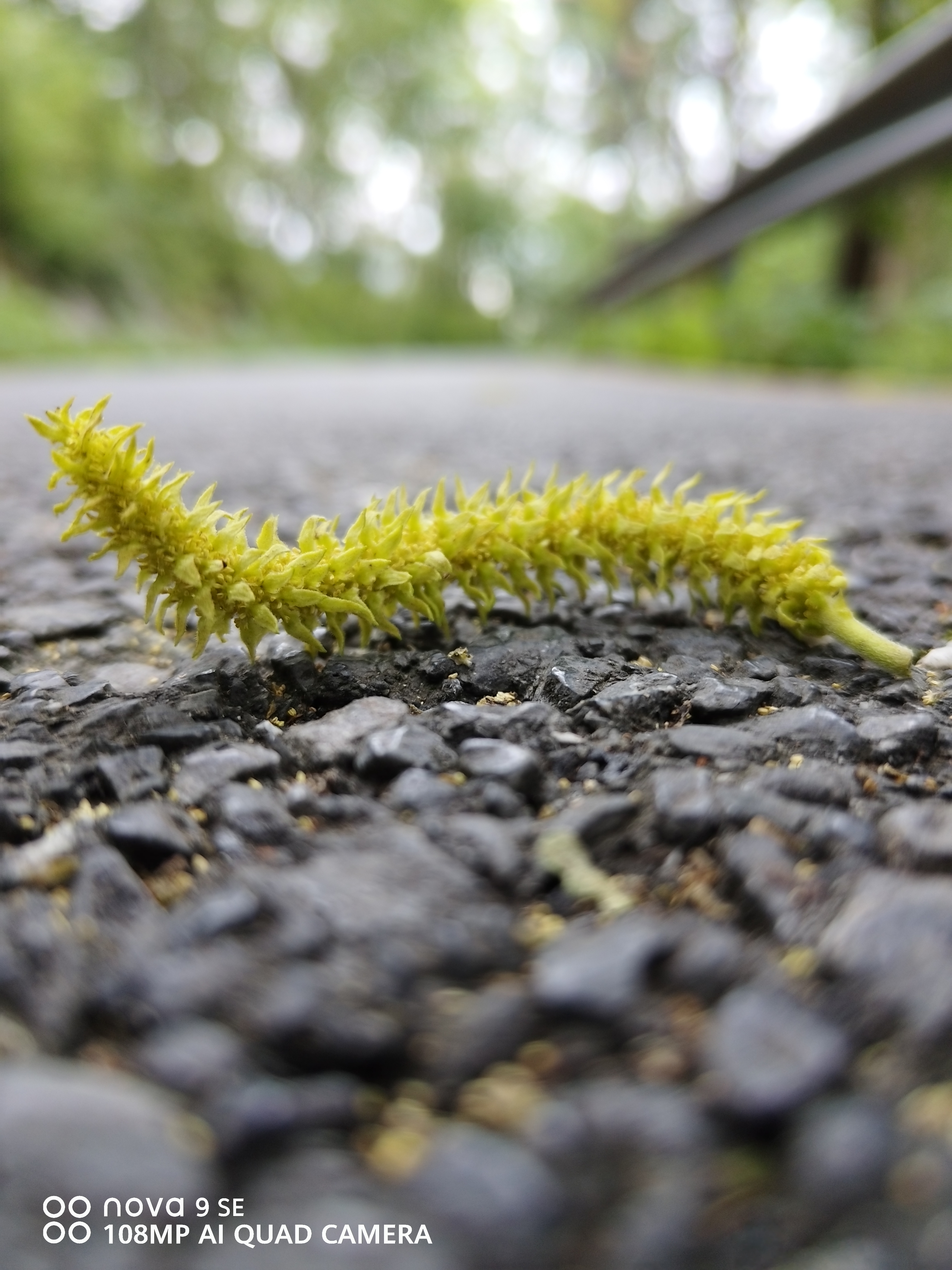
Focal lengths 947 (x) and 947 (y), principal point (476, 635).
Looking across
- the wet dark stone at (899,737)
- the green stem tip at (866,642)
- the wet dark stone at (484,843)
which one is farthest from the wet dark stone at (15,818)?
the green stem tip at (866,642)

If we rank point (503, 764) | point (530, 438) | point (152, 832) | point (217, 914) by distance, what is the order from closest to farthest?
point (217, 914) → point (152, 832) → point (503, 764) → point (530, 438)

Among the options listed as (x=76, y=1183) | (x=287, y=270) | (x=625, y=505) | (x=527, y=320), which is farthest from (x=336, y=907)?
(x=527, y=320)

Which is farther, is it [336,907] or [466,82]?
[466,82]

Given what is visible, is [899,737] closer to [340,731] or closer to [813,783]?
[813,783]

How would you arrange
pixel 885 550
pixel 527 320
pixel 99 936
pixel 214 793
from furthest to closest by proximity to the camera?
pixel 527 320 < pixel 885 550 < pixel 214 793 < pixel 99 936

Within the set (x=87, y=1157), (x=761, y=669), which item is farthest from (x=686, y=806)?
(x=87, y=1157)

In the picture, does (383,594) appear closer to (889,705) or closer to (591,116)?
(889,705)

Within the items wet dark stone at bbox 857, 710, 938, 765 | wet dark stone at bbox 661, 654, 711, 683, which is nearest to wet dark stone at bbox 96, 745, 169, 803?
wet dark stone at bbox 661, 654, 711, 683

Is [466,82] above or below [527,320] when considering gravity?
above
